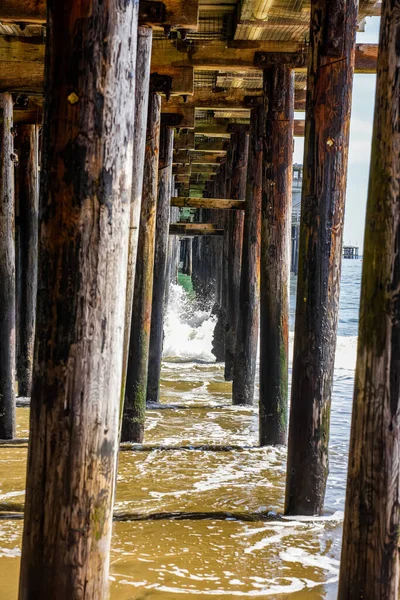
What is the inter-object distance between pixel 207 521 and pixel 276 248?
249cm

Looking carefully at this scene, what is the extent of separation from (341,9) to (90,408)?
2946mm

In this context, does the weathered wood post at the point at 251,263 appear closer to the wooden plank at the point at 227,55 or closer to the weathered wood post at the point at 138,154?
the wooden plank at the point at 227,55

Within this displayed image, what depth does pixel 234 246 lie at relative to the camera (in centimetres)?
996

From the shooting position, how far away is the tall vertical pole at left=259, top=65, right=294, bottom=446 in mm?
6168

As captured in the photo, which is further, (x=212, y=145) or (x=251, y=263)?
(x=212, y=145)

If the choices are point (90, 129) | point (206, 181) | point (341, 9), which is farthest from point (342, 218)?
point (206, 181)

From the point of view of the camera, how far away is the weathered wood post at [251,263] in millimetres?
8008

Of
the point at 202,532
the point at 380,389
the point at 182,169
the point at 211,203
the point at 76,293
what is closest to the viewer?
the point at 76,293

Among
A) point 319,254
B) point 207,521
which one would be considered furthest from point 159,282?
point 207,521

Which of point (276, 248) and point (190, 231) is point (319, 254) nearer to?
point (276, 248)

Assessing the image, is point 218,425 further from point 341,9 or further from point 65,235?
point 65,235

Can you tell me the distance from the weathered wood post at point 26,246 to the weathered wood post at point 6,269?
1785 millimetres

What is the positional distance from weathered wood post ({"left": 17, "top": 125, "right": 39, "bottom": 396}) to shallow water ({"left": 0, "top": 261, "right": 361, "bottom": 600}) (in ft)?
2.96

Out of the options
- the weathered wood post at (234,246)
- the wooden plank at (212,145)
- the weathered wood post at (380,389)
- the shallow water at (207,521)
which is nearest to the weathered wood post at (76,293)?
the weathered wood post at (380,389)
